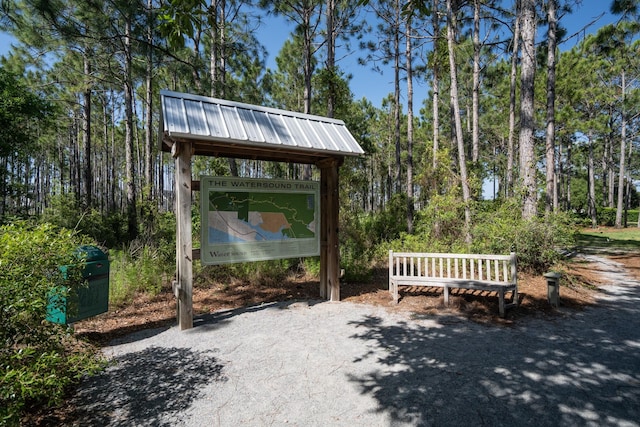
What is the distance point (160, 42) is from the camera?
36.1 ft

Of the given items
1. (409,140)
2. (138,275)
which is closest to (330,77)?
(409,140)

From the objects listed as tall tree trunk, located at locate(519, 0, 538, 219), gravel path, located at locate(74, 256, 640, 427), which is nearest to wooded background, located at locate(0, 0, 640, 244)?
tall tree trunk, located at locate(519, 0, 538, 219)

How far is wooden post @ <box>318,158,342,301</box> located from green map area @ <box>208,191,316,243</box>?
0.72 feet

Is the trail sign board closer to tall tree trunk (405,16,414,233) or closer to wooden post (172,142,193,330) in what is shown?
wooden post (172,142,193,330)

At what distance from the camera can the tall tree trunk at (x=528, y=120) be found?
7367 mm

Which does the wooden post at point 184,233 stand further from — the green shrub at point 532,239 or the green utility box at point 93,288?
the green shrub at point 532,239

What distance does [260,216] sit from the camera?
5074 mm

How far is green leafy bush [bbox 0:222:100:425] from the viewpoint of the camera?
1.79 m

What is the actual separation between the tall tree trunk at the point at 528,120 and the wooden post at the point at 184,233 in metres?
7.38

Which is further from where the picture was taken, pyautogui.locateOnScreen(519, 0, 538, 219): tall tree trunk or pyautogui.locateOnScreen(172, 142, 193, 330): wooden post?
pyautogui.locateOnScreen(519, 0, 538, 219): tall tree trunk

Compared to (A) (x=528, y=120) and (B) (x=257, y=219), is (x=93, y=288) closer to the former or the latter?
(B) (x=257, y=219)

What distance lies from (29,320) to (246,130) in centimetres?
315

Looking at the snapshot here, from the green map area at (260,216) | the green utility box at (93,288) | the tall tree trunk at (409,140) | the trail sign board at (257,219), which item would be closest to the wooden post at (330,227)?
the trail sign board at (257,219)

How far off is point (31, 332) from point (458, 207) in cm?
846
